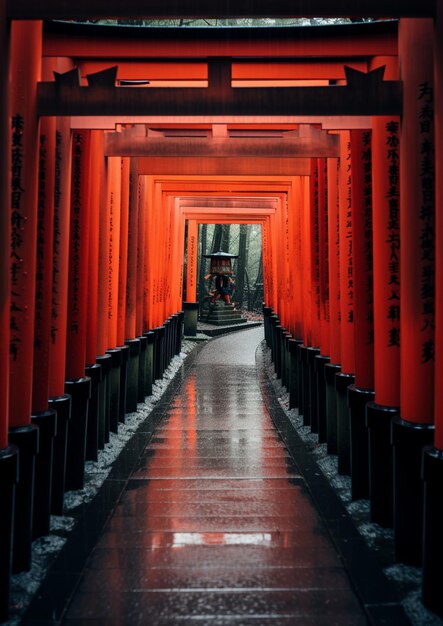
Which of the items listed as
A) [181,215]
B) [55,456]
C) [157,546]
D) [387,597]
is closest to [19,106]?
[55,456]

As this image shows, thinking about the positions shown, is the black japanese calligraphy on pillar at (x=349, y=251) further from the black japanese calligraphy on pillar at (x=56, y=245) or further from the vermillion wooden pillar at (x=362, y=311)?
the black japanese calligraphy on pillar at (x=56, y=245)

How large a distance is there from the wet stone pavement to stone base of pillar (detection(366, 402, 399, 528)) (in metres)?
0.44

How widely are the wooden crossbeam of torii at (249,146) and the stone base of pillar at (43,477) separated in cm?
300

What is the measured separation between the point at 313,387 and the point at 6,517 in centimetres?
445

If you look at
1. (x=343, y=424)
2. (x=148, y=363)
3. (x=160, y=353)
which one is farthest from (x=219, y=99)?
(x=160, y=353)

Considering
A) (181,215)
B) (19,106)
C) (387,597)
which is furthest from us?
(181,215)

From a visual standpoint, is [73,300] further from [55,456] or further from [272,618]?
[272,618]

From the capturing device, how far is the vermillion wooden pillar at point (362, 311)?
423cm

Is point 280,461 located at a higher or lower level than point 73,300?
lower

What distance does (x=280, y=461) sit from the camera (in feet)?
17.3

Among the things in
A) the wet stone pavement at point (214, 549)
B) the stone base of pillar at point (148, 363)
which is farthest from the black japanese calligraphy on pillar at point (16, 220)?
the stone base of pillar at point (148, 363)

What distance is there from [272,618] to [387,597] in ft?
2.20

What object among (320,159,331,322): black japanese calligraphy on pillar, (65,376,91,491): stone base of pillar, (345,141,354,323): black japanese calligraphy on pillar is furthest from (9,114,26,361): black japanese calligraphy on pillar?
(320,159,331,322): black japanese calligraphy on pillar

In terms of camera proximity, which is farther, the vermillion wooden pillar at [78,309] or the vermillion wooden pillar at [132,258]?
the vermillion wooden pillar at [132,258]
